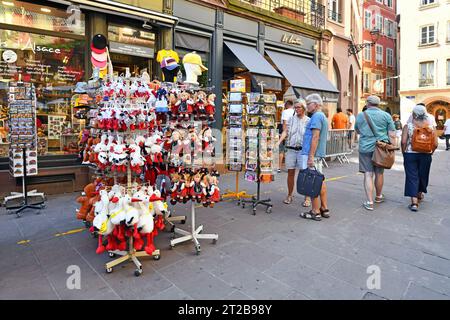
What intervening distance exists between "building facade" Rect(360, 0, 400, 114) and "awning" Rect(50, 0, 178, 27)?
24.3 m

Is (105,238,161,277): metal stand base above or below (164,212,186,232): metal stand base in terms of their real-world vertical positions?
below

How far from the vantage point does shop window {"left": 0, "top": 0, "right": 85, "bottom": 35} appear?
6090 mm

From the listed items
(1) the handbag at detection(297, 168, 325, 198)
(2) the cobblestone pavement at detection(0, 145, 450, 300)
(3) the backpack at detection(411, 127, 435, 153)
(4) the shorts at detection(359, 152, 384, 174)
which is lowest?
(2) the cobblestone pavement at detection(0, 145, 450, 300)

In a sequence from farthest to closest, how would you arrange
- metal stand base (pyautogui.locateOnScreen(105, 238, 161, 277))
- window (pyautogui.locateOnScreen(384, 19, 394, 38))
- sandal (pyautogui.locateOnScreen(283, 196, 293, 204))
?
window (pyautogui.locateOnScreen(384, 19, 394, 38))
sandal (pyautogui.locateOnScreen(283, 196, 293, 204))
metal stand base (pyautogui.locateOnScreen(105, 238, 161, 277))

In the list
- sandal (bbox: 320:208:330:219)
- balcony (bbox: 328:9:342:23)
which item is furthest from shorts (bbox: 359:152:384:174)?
balcony (bbox: 328:9:342:23)

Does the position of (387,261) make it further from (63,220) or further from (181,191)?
(63,220)

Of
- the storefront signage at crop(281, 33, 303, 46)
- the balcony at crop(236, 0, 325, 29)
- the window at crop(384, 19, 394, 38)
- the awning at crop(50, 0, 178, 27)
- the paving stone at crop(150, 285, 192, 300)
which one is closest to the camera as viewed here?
the paving stone at crop(150, 285, 192, 300)

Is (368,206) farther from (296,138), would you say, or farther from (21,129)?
(21,129)

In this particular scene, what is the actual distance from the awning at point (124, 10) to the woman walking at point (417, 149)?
226 inches

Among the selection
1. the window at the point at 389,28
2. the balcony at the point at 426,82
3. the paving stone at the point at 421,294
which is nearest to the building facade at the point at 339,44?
the paving stone at the point at 421,294

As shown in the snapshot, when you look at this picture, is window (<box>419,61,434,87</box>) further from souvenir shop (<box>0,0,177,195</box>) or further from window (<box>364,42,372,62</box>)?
souvenir shop (<box>0,0,177,195</box>)
